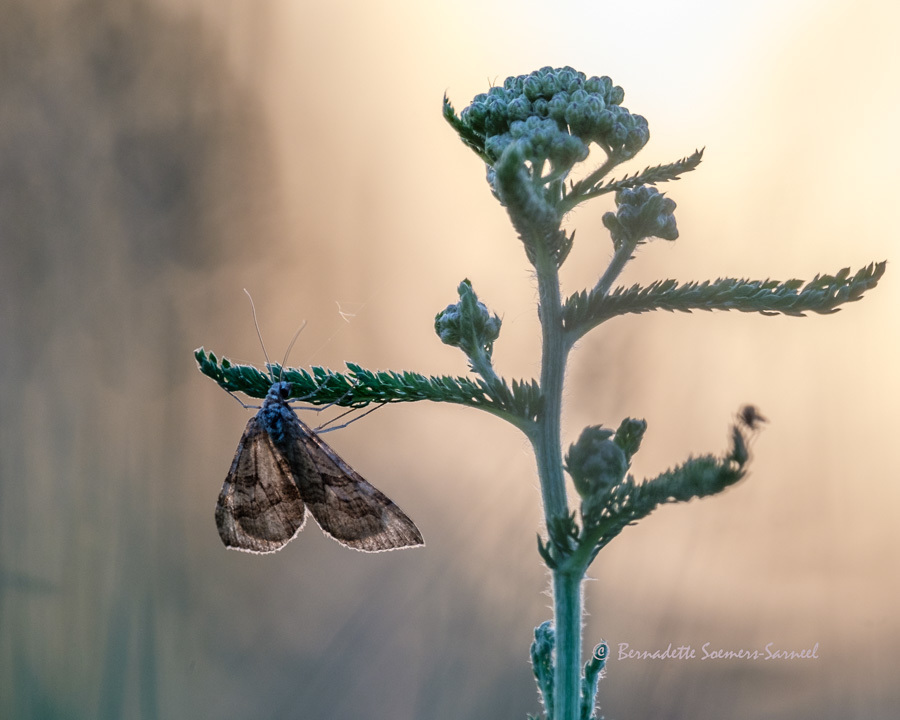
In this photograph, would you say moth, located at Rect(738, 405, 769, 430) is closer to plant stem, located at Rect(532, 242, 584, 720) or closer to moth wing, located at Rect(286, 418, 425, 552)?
plant stem, located at Rect(532, 242, 584, 720)

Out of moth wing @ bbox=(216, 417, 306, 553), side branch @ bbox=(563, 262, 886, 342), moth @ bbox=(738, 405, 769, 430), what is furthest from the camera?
moth wing @ bbox=(216, 417, 306, 553)

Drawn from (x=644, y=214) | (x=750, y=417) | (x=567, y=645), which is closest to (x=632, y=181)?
(x=644, y=214)

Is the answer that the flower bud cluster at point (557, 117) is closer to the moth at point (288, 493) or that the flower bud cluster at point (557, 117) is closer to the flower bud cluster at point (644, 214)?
the flower bud cluster at point (644, 214)

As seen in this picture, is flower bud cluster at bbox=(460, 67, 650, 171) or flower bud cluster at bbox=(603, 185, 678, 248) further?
flower bud cluster at bbox=(603, 185, 678, 248)

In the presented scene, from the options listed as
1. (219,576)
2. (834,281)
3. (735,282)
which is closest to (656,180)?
(735,282)

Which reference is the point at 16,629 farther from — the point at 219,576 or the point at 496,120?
the point at 496,120

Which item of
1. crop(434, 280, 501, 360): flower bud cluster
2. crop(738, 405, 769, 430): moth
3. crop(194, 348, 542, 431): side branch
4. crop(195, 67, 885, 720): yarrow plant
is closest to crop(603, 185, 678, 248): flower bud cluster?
crop(195, 67, 885, 720): yarrow plant

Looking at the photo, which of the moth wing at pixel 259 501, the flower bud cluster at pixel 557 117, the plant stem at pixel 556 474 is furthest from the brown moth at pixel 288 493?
the flower bud cluster at pixel 557 117
